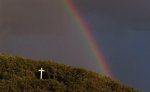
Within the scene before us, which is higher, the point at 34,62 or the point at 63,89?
the point at 34,62

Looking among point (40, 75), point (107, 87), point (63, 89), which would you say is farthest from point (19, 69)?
point (107, 87)

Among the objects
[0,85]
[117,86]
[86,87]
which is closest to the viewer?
[0,85]

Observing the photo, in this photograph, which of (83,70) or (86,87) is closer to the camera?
(86,87)

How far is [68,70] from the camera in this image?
34656mm

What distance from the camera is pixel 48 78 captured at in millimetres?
33281

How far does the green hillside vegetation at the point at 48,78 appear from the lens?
30.8m

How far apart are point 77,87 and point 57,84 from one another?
4.18 ft

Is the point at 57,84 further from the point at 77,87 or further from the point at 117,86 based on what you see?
the point at 117,86

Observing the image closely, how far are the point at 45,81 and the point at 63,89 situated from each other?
1233mm

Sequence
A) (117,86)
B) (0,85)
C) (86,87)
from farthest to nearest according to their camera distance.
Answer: (117,86) < (86,87) < (0,85)

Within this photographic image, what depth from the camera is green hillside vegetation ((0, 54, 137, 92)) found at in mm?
30766

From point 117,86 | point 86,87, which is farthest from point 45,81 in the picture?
point 117,86

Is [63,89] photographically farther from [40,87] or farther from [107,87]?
[107,87]

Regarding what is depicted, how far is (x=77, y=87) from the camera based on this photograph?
1256 inches
